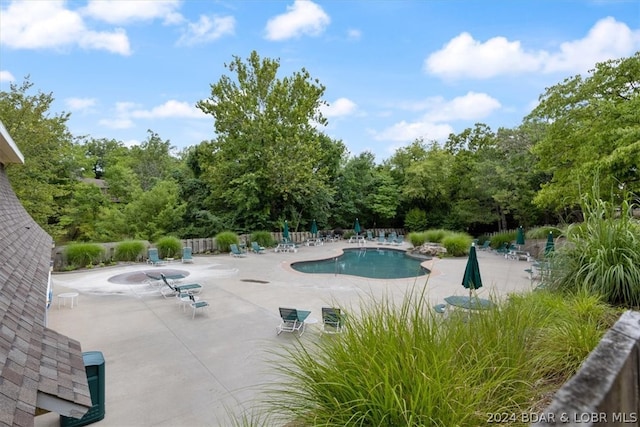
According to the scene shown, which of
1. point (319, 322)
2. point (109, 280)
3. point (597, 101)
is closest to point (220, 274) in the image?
point (109, 280)

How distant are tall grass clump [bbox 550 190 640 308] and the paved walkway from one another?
126cm

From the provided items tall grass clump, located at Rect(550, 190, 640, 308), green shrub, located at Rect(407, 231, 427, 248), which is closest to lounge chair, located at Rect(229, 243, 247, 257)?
green shrub, located at Rect(407, 231, 427, 248)

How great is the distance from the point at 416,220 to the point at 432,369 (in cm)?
2610

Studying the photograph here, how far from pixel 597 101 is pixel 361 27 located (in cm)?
961

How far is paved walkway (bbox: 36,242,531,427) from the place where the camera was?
4.15 metres

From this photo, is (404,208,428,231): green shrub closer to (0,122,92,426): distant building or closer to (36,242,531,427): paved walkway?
(36,242,531,427): paved walkway

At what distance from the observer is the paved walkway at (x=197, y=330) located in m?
4.15

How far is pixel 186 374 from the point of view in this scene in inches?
193

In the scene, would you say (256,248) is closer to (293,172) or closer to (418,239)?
(293,172)

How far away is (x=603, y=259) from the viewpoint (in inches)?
170

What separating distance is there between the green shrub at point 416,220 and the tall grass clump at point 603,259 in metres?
22.6

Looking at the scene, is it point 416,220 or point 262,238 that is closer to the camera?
point 262,238

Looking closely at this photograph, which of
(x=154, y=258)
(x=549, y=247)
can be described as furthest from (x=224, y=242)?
(x=549, y=247)

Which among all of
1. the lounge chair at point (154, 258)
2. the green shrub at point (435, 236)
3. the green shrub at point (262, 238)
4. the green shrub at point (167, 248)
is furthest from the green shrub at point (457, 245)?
the lounge chair at point (154, 258)
